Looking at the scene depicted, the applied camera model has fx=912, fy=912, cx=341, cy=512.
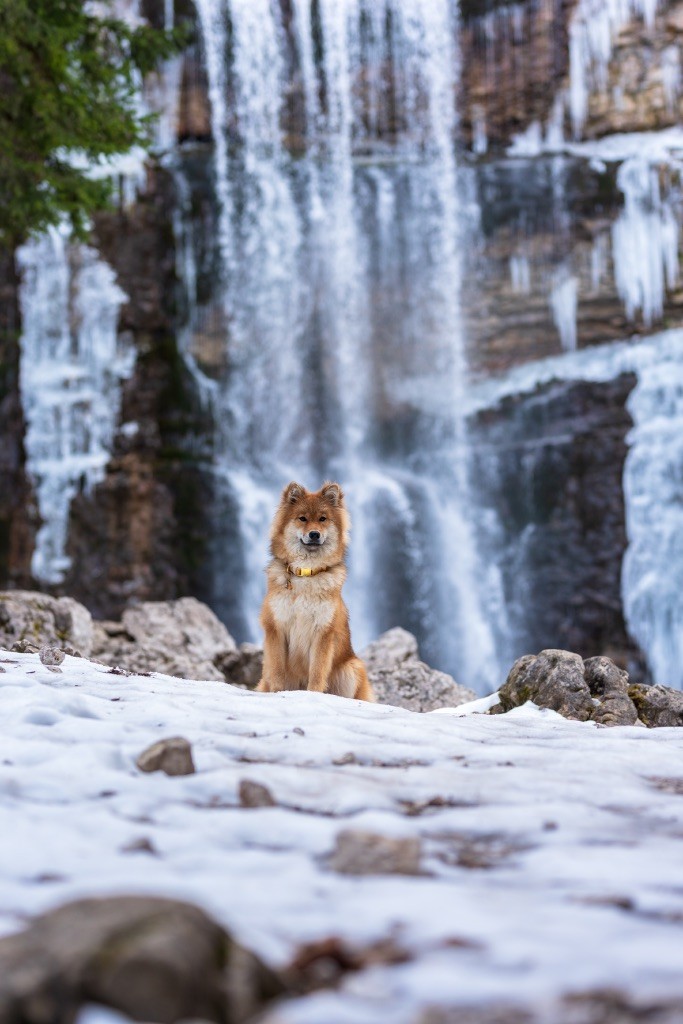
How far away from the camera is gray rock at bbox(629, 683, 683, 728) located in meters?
5.30

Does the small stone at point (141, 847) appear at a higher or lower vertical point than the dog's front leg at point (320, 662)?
higher

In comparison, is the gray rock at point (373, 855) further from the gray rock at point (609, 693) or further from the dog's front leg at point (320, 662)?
the dog's front leg at point (320, 662)

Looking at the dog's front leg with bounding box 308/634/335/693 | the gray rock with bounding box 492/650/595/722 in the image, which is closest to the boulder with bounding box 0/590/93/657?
the dog's front leg with bounding box 308/634/335/693

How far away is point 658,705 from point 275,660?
229 centimetres

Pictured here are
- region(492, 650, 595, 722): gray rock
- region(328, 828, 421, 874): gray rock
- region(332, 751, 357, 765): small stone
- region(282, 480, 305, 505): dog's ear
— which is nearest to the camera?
region(328, 828, 421, 874): gray rock

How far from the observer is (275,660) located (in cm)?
550

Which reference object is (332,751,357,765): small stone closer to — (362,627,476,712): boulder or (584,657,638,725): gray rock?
(584,657,638,725): gray rock

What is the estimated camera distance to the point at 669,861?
7.71ft

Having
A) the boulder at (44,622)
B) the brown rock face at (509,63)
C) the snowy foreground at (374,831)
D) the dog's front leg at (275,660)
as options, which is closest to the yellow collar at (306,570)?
the dog's front leg at (275,660)

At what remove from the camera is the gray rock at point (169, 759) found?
9.64 ft

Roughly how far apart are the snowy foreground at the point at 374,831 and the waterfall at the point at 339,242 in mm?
18323

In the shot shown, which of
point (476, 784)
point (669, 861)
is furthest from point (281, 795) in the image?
point (669, 861)

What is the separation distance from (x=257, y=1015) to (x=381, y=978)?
233 mm

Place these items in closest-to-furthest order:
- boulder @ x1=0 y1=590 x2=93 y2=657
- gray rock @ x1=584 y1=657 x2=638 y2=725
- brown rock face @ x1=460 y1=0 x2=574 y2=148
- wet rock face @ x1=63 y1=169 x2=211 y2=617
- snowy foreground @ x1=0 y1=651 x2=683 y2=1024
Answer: snowy foreground @ x1=0 y1=651 x2=683 y2=1024, gray rock @ x1=584 y1=657 x2=638 y2=725, boulder @ x1=0 y1=590 x2=93 y2=657, wet rock face @ x1=63 y1=169 x2=211 y2=617, brown rock face @ x1=460 y1=0 x2=574 y2=148
